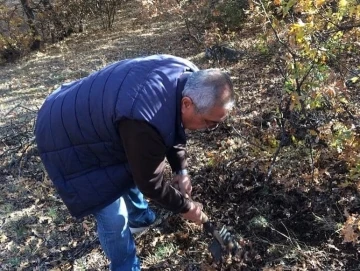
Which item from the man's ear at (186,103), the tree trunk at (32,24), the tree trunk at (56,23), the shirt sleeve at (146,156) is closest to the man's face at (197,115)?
the man's ear at (186,103)

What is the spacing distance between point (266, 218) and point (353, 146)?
33.1 inches

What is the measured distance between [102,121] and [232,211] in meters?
1.56

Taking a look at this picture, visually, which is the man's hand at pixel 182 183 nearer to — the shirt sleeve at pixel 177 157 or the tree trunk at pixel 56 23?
the shirt sleeve at pixel 177 157

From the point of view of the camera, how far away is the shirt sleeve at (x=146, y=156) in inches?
79.7

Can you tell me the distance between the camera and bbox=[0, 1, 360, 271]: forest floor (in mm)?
2945

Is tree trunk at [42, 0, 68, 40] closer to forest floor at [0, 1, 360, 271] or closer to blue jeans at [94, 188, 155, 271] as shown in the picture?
forest floor at [0, 1, 360, 271]

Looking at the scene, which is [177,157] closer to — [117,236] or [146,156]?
[117,236]

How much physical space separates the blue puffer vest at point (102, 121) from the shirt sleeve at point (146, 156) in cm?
4

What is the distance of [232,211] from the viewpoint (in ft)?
10.9

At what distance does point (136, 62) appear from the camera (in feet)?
7.42

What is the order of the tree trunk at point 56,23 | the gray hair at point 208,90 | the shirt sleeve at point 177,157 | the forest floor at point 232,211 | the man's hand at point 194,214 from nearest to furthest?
the gray hair at point 208,90 < the man's hand at point 194,214 < the shirt sleeve at point 177,157 < the forest floor at point 232,211 < the tree trunk at point 56,23

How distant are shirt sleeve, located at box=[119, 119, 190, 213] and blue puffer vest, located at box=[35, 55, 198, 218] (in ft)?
0.14

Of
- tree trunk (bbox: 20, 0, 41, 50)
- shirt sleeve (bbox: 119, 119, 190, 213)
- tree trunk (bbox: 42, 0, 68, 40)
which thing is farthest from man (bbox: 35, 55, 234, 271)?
tree trunk (bbox: 20, 0, 41, 50)

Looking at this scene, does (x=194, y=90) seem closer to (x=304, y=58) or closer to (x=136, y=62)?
(x=136, y=62)
